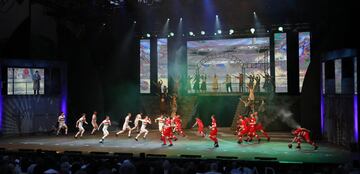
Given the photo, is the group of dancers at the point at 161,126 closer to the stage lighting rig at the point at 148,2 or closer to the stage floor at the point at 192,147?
the stage floor at the point at 192,147

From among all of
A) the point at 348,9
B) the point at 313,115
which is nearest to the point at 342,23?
the point at 348,9

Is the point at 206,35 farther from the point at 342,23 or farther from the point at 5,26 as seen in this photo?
the point at 5,26

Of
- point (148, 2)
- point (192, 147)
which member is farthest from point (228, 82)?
point (192, 147)

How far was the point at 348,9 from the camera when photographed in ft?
66.5

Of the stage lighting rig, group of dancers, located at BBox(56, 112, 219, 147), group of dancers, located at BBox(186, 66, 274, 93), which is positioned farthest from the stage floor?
the stage lighting rig

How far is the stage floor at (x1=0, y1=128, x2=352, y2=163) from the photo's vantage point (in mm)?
17062

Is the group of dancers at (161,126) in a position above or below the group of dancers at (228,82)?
below

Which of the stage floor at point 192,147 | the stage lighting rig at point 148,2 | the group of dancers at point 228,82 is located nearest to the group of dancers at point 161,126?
the stage floor at point 192,147

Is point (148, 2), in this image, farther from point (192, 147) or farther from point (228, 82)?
point (192, 147)

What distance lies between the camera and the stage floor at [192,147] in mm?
17062

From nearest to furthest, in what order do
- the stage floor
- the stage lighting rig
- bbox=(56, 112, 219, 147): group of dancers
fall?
the stage floor
bbox=(56, 112, 219, 147): group of dancers
the stage lighting rig

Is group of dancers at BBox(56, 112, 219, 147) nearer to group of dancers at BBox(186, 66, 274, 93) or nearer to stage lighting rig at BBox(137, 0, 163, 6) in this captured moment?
group of dancers at BBox(186, 66, 274, 93)

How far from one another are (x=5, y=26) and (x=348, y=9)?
19.7m

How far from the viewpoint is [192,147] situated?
1989 cm
